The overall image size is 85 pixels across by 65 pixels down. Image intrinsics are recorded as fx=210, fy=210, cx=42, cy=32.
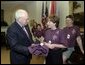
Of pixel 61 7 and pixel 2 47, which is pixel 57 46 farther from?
pixel 2 47

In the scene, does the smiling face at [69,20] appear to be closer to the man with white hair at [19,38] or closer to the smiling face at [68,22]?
the smiling face at [68,22]

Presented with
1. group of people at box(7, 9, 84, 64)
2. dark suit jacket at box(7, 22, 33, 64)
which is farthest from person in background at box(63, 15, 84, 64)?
dark suit jacket at box(7, 22, 33, 64)

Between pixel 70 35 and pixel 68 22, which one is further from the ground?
pixel 68 22

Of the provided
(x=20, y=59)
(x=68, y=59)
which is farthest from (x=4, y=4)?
(x=20, y=59)

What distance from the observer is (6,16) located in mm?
3756

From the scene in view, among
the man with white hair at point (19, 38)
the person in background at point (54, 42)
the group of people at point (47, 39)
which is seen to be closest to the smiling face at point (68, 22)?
the group of people at point (47, 39)

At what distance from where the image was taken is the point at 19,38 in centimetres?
202

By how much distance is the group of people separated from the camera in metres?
2.01

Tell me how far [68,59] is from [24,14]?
108 centimetres

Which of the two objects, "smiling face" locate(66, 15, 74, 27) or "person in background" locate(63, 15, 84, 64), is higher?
"smiling face" locate(66, 15, 74, 27)

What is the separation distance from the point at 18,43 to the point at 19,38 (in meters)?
0.05

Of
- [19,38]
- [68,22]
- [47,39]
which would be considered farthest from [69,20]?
[19,38]

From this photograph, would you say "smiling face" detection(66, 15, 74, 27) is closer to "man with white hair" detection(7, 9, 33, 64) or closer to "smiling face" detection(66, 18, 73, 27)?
"smiling face" detection(66, 18, 73, 27)

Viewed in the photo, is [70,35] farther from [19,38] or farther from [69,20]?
[19,38]
